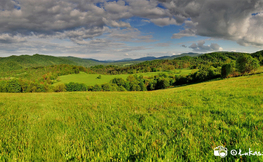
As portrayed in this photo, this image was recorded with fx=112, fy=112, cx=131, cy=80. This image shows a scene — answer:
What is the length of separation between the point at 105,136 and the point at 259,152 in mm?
2991

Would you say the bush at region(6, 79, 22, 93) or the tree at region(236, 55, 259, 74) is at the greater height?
the tree at region(236, 55, 259, 74)

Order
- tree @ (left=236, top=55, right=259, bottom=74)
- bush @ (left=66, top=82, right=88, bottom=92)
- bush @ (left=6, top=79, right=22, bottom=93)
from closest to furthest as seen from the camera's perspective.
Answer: tree @ (left=236, top=55, right=259, bottom=74)
bush @ (left=6, top=79, right=22, bottom=93)
bush @ (left=66, top=82, right=88, bottom=92)

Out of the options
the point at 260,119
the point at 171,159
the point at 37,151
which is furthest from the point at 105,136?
the point at 260,119

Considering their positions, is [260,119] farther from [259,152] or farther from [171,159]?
[171,159]

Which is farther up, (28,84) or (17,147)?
(17,147)

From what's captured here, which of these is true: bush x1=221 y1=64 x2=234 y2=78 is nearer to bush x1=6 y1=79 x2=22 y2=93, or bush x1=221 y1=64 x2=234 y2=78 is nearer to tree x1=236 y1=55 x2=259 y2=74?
tree x1=236 y1=55 x2=259 y2=74

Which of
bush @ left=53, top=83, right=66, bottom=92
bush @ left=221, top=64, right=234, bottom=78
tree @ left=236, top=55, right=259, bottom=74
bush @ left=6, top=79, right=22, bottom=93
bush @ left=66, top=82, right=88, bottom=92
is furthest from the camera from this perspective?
bush @ left=66, top=82, right=88, bottom=92

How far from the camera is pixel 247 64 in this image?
54.7 meters

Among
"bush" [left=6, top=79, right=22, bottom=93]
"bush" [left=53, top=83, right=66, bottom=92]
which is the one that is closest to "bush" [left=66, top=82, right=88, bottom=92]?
"bush" [left=53, top=83, right=66, bottom=92]

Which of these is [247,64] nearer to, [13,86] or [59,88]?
[59,88]

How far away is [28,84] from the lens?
8644 cm

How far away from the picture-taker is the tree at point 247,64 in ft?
178

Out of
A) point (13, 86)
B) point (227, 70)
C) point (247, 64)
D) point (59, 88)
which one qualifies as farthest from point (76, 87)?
point (247, 64)

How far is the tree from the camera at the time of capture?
178 feet
